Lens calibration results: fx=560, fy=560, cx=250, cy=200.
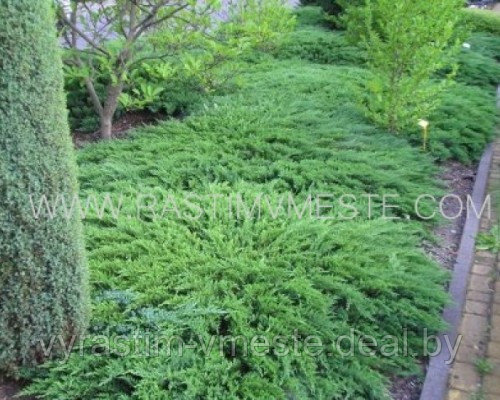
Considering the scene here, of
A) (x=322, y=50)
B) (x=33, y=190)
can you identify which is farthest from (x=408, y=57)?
(x=33, y=190)

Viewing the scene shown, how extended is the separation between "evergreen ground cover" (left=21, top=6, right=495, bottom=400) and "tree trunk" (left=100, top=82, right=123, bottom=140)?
46cm

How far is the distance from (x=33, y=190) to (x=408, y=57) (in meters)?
3.71

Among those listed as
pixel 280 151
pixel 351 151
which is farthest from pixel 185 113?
pixel 351 151

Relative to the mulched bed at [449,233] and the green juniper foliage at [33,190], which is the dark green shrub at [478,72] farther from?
the green juniper foliage at [33,190]

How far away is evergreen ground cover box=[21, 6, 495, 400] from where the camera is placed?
2340mm

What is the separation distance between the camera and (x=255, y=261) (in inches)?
114

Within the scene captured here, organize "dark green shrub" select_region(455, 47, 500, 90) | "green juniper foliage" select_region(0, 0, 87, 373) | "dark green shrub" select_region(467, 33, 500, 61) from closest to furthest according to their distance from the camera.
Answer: "green juniper foliage" select_region(0, 0, 87, 373), "dark green shrub" select_region(455, 47, 500, 90), "dark green shrub" select_region(467, 33, 500, 61)

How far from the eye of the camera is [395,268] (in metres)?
3.11

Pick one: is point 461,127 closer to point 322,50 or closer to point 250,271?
point 322,50

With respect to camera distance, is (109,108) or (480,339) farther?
(109,108)

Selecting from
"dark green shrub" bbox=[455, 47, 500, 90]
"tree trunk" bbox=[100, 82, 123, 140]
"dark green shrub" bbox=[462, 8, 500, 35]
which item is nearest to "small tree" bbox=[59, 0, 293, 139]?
"tree trunk" bbox=[100, 82, 123, 140]

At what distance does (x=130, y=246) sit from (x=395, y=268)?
145 cm

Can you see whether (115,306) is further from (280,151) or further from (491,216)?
(491,216)

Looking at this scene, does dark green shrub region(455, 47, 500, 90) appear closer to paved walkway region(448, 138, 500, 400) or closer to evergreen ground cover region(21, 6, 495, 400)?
evergreen ground cover region(21, 6, 495, 400)
